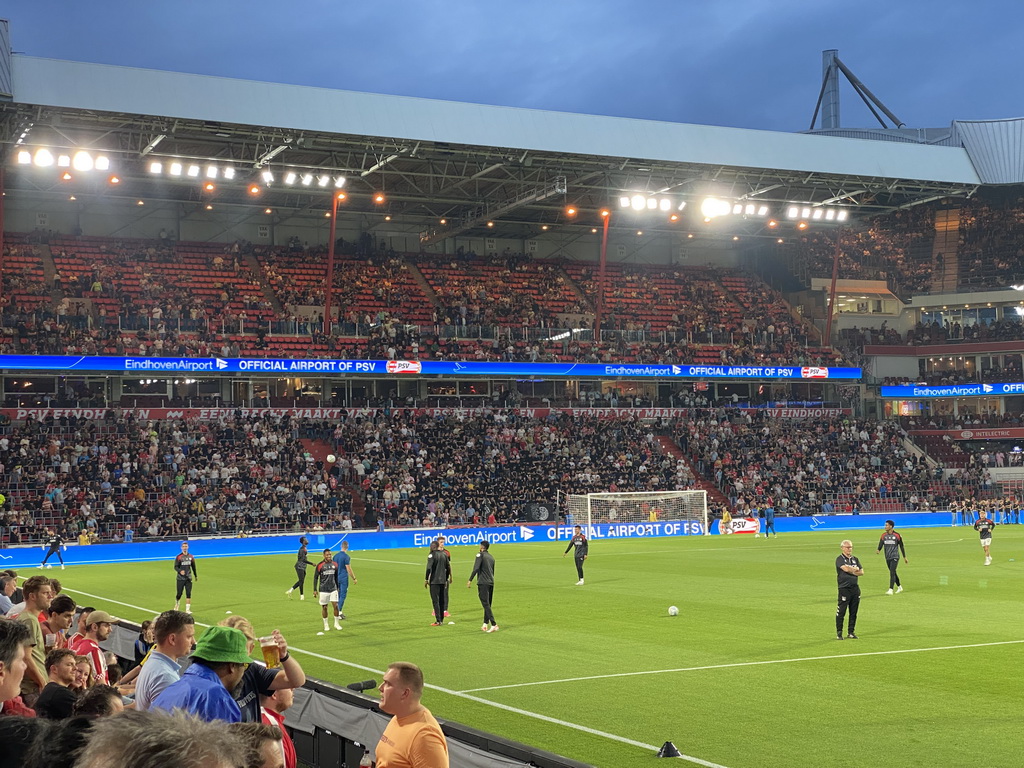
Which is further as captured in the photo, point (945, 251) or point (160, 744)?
point (945, 251)

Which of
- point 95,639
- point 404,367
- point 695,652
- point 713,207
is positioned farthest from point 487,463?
point 95,639

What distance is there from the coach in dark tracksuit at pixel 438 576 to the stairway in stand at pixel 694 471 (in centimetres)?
3766

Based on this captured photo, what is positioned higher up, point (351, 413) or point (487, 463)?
point (351, 413)

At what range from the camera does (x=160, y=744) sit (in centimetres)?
247

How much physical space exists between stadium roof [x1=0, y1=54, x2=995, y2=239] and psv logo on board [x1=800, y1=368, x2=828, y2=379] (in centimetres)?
986

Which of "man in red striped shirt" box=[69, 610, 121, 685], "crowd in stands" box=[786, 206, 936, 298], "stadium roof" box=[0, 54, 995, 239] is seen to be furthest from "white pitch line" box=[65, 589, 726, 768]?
"crowd in stands" box=[786, 206, 936, 298]

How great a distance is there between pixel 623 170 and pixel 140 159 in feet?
74.7

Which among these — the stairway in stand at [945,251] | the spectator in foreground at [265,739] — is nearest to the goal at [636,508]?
the stairway in stand at [945,251]

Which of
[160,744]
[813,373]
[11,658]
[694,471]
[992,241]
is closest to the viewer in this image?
[160,744]

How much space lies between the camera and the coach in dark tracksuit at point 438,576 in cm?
2303

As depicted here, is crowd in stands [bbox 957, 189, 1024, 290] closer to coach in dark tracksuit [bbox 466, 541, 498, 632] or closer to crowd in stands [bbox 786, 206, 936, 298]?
crowd in stands [bbox 786, 206, 936, 298]

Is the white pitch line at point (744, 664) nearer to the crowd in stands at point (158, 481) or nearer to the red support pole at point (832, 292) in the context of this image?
the crowd in stands at point (158, 481)

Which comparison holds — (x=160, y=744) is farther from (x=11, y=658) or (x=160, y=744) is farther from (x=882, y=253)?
(x=882, y=253)

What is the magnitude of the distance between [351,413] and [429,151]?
1461cm
